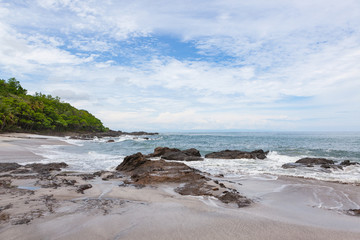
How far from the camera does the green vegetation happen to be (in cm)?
4122

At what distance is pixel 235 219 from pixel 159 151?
13.9 meters

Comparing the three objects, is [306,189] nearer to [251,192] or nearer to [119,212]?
[251,192]

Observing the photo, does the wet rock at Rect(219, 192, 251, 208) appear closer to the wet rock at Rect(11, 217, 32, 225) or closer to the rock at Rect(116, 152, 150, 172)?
the wet rock at Rect(11, 217, 32, 225)

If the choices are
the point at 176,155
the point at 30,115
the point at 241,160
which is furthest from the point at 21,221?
the point at 30,115

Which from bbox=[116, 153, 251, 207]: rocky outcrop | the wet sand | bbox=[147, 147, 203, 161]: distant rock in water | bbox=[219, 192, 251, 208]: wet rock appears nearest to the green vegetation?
the wet sand

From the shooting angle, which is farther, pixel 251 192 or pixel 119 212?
pixel 251 192

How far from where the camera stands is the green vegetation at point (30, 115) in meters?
41.2

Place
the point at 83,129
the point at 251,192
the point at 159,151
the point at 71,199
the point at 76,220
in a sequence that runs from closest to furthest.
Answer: the point at 76,220, the point at 71,199, the point at 251,192, the point at 159,151, the point at 83,129

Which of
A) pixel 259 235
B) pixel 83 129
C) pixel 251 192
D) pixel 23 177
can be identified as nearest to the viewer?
pixel 259 235

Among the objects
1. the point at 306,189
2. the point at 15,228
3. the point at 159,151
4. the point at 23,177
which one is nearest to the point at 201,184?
the point at 306,189

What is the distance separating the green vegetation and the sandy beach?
41.4m

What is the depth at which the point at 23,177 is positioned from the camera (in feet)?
24.6

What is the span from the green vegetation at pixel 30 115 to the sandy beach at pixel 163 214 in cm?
4139

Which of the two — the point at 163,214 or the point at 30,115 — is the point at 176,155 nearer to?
the point at 163,214
